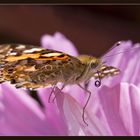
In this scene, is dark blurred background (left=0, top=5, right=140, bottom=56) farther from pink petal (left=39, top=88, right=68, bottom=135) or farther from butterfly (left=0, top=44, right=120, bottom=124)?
pink petal (left=39, top=88, right=68, bottom=135)

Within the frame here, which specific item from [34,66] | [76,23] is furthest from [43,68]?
[76,23]

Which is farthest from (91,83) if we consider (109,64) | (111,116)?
(111,116)

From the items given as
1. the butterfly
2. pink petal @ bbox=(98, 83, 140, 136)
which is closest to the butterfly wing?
the butterfly

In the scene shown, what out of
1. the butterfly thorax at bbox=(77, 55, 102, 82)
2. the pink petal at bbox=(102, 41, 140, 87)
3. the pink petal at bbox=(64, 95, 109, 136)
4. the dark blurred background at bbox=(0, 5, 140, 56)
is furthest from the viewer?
the dark blurred background at bbox=(0, 5, 140, 56)

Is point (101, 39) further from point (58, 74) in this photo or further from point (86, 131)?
point (86, 131)

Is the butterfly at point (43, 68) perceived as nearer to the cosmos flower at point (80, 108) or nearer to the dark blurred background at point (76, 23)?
the cosmos flower at point (80, 108)

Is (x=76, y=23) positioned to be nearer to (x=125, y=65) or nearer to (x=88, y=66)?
(x=88, y=66)
